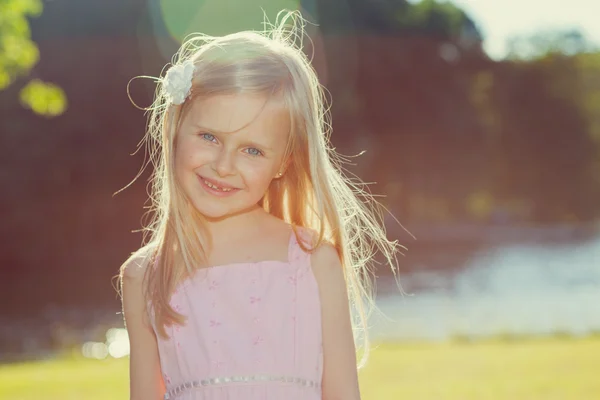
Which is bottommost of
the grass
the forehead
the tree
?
the grass

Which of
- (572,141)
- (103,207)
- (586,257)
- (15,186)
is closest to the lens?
(586,257)

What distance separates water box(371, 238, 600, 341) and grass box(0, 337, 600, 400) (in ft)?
2.41

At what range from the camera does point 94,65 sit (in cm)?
2831

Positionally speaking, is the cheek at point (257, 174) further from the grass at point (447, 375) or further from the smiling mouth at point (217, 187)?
the grass at point (447, 375)

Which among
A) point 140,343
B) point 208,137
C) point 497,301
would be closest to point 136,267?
point 140,343

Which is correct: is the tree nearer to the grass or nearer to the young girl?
the grass

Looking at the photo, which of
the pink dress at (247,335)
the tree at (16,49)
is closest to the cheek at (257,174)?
the pink dress at (247,335)

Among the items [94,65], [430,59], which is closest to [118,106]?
[94,65]

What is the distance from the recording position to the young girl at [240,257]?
8.27 ft

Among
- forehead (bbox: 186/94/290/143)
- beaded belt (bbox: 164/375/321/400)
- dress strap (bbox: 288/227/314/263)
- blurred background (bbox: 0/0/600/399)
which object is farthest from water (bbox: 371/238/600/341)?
forehead (bbox: 186/94/290/143)

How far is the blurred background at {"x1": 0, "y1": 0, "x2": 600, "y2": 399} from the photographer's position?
29.9ft

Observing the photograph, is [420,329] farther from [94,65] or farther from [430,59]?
[430,59]

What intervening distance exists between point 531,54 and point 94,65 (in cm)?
2971

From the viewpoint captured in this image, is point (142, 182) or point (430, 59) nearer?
point (142, 182)
